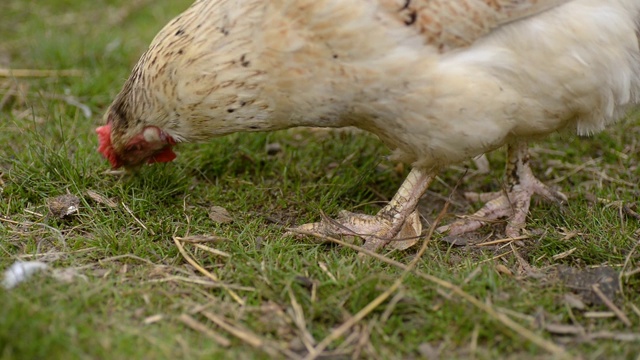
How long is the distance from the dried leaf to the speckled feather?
0.57m

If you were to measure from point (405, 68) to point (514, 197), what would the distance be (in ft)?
3.87

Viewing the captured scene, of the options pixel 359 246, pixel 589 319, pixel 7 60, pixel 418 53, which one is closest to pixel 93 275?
pixel 359 246

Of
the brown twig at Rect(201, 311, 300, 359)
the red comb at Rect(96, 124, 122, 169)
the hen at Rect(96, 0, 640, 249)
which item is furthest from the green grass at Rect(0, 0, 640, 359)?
the hen at Rect(96, 0, 640, 249)

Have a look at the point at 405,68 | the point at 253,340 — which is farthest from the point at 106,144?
the point at 405,68

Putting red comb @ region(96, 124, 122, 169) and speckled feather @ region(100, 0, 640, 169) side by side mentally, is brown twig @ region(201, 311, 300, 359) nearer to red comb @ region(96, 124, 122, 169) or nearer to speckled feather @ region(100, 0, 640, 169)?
speckled feather @ region(100, 0, 640, 169)

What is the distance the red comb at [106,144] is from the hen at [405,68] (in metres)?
0.36

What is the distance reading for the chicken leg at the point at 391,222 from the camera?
3.26 meters

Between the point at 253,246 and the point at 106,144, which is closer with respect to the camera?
the point at 253,246

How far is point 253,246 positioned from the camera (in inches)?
124

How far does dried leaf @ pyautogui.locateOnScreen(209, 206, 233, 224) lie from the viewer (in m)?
3.43

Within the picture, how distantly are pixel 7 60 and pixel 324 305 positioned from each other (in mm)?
3340

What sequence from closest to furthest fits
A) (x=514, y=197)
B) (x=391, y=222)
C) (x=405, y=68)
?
(x=405, y=68) < (x=391, y=222) < (x=514, y=197)

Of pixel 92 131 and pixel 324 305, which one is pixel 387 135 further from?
pixel 92 131

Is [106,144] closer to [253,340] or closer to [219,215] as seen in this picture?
[219,215]
